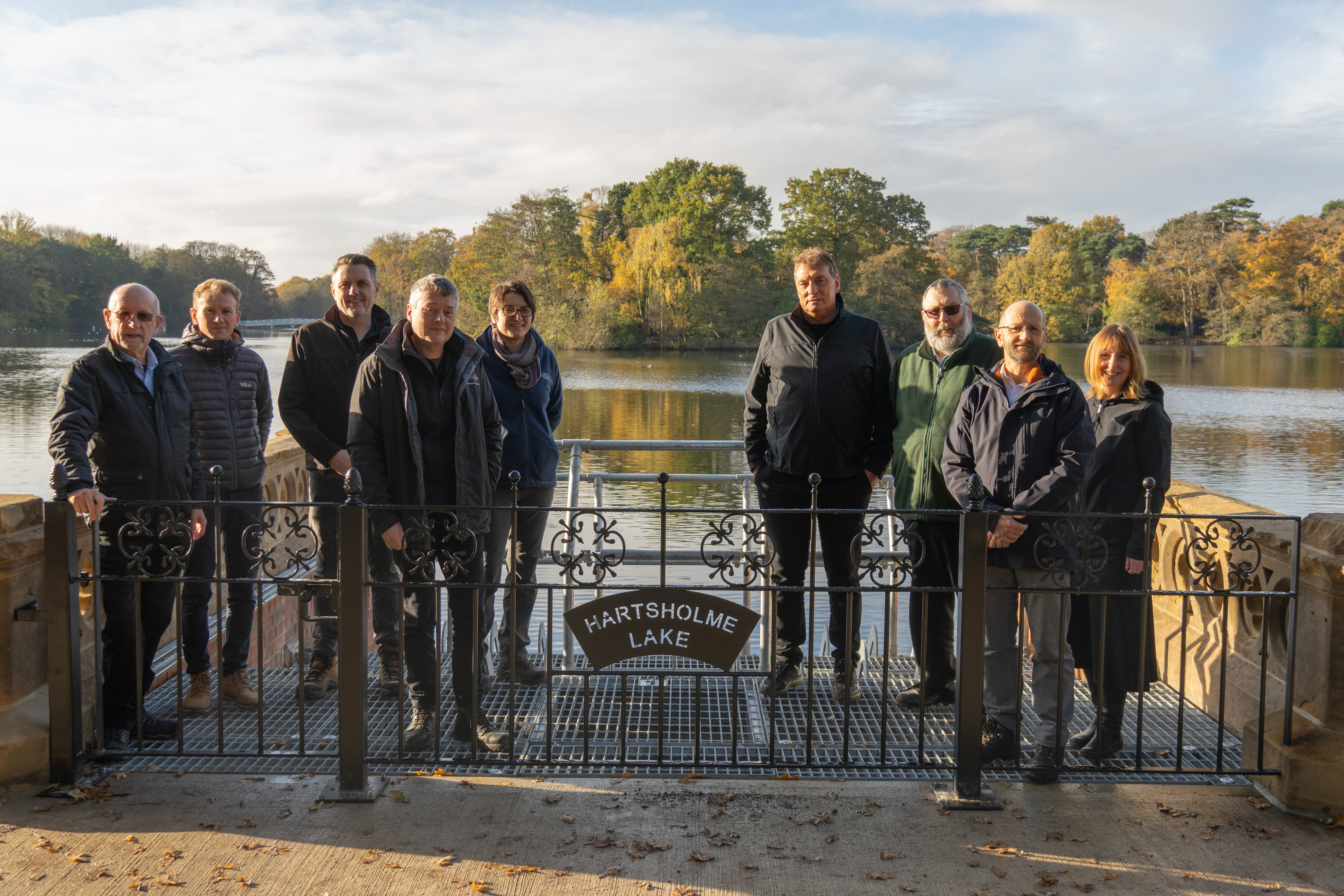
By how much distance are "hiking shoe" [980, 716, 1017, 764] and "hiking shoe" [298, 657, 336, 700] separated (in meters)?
2.75

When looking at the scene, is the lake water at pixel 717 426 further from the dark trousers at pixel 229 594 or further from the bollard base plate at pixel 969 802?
the dark trousers at pixel 229 594

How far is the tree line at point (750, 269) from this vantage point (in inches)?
1996

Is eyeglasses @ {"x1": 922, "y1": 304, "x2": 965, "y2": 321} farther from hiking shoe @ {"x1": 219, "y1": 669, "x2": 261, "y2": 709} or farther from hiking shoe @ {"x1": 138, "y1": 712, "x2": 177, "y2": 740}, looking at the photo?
hiking shoe @ {"x1": 138, "y1": 712, "x2": 177, "y2": 740}

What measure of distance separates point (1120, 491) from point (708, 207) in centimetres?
5215

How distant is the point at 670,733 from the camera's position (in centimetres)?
371

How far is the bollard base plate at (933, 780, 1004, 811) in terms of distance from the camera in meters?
3.00

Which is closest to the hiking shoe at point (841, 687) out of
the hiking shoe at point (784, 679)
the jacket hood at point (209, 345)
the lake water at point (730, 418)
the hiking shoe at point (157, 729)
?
the hiking shoe at point (784, 679)

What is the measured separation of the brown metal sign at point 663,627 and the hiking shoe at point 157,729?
1632 millimetres

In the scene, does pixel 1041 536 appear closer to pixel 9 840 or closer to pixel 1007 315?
pixel 1007 315

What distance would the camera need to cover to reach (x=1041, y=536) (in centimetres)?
306

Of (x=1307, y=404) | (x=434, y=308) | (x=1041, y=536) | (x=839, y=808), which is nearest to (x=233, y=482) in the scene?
(x=434, y=308)

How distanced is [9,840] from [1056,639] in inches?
135

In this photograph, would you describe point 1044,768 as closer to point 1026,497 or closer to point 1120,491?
point 1026,497

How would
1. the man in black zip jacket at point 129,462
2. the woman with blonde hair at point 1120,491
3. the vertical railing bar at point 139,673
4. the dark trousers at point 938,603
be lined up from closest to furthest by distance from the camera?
the vertical railing bar at point 139,673 → the man in black zip jacket at point 129,462 → the woman with blonde hair at point 1120,491 → the dark trousers at point 938,603
